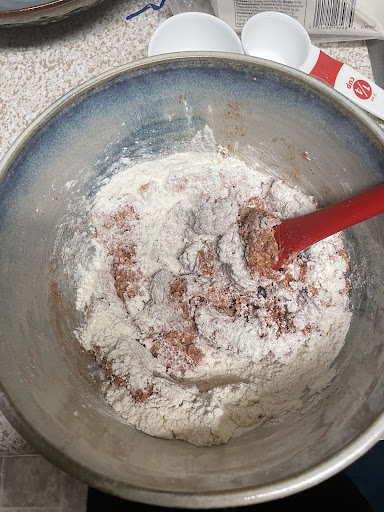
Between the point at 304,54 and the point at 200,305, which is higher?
the point at 304,54

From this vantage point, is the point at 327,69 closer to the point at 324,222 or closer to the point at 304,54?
the point at 304,54

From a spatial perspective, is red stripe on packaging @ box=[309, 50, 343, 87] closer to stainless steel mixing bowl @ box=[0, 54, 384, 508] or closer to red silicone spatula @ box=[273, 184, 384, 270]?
stainless steel mixing bowl @ box=[0, 54, 384, 508]

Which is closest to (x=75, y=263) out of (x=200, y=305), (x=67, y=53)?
(x=200, y=305)

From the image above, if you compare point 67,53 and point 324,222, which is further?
point 67,53

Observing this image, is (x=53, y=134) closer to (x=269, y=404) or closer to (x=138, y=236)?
(x=138, y=236)

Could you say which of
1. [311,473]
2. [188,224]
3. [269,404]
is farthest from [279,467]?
[188,224]

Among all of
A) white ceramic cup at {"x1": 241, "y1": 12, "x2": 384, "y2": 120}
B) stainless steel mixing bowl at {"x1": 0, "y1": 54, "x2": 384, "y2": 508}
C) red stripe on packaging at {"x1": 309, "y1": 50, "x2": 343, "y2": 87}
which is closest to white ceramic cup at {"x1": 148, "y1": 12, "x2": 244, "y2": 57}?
white ceramic cup at {"x1": 241, "y1": 12, "x2": 384, "y2": 120}

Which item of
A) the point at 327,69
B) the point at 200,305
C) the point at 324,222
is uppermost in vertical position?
the point at 327,69
